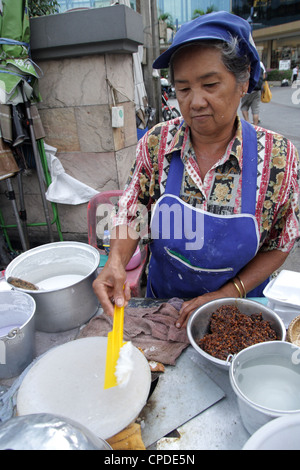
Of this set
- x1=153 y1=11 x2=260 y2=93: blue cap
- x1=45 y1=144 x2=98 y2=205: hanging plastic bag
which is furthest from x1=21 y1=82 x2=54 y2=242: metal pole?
x1=153 y1=11 x2=260 y2=93: blue cap

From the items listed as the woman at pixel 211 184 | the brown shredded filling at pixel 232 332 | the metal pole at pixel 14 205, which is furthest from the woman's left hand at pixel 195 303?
the metal pole at pixel 14 205

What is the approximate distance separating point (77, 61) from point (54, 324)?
2699 millimetres

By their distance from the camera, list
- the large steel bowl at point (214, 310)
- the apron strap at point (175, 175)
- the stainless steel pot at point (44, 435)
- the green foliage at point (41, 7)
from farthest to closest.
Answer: the green foliage at point (41, 7), the apron strap at point (175, 175), the large steel bowl at point (214, 310), the stainless steel pot at point (44, 435)

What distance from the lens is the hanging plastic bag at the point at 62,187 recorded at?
3.41 metres

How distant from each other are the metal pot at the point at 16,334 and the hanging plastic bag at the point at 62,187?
2.15 m

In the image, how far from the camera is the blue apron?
1.45 meters

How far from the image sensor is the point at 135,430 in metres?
0.95

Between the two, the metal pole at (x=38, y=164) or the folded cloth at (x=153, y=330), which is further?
the metal pole at (x=38, y=164)

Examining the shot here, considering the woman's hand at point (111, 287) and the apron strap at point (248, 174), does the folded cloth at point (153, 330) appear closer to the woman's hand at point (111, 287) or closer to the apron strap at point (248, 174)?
the woman's hand at point (111, 287)

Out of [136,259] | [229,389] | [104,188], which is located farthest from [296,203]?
[104,188]

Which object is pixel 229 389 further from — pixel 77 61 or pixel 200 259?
pixel 77 61

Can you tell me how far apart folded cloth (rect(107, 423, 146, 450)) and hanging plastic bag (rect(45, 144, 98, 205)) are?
2846mm

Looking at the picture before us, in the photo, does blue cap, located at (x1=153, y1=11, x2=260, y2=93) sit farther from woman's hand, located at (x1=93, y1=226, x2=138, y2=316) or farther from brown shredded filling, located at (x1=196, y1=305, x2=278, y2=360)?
brown shredded filling, located at (x1=196, y1=305, x2=278, y2=360)

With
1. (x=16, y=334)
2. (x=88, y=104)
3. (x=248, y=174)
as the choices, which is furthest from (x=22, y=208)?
(x=248, y=174)
